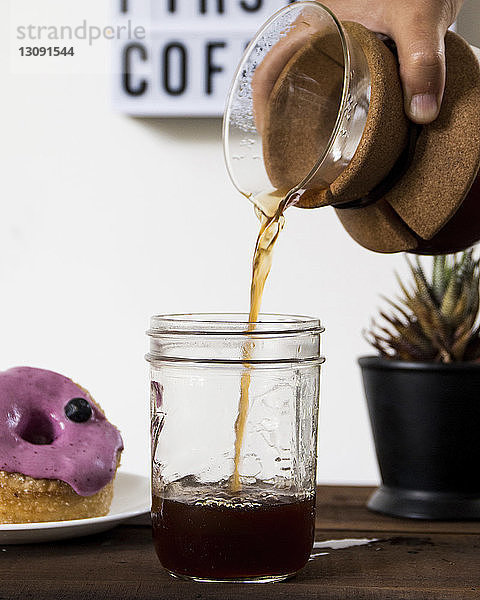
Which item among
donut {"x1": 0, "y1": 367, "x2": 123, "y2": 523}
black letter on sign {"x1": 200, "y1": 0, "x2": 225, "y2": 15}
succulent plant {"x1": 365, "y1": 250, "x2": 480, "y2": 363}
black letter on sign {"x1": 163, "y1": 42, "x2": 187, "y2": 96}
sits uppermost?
black letter on sign {"x1": 200, "y1": 0, "x2": 225, "y2": 15}

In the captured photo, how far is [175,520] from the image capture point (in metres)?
0.61

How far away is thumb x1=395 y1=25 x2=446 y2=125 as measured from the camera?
2.24 ft

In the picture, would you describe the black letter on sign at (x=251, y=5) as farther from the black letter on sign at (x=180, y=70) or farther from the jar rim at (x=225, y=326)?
the jar rim at (x=225, y=326)

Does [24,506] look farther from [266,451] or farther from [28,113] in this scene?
[28,113]

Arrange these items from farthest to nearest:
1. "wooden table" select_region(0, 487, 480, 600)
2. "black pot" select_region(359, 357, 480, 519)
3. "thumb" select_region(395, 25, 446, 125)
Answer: "black pot" select_region(359, 357, 480, 519)
"thumb" select_region(395, 25, 446, 125)
"wooden table" select_region(0, 487, 480, 600)

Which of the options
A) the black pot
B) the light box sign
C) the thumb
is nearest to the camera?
the thumb

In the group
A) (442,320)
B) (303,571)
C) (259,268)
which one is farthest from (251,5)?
(303,571)

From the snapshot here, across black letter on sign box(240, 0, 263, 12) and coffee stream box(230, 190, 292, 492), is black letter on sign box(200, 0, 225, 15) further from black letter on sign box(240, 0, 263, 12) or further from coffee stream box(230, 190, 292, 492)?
coffee stream box(230, 190, 292, 492)

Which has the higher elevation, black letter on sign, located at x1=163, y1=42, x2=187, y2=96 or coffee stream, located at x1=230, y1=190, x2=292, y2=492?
black letter on sign, located at x1=163, y1=42, x2=187, y2=96

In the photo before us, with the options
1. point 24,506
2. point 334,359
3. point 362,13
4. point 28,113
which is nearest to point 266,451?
point 24,506

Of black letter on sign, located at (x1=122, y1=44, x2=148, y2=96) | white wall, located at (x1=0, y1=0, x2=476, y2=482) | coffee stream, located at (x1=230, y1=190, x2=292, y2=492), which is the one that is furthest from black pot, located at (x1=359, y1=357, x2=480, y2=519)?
black letter on sign, located at (x1=122, y1=44, x2=148, y2=96)

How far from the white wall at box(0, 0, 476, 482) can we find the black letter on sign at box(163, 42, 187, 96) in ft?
0.24

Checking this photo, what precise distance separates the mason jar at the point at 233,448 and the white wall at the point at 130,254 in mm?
890

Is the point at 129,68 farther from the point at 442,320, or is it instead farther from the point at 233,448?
the point at 233,448
